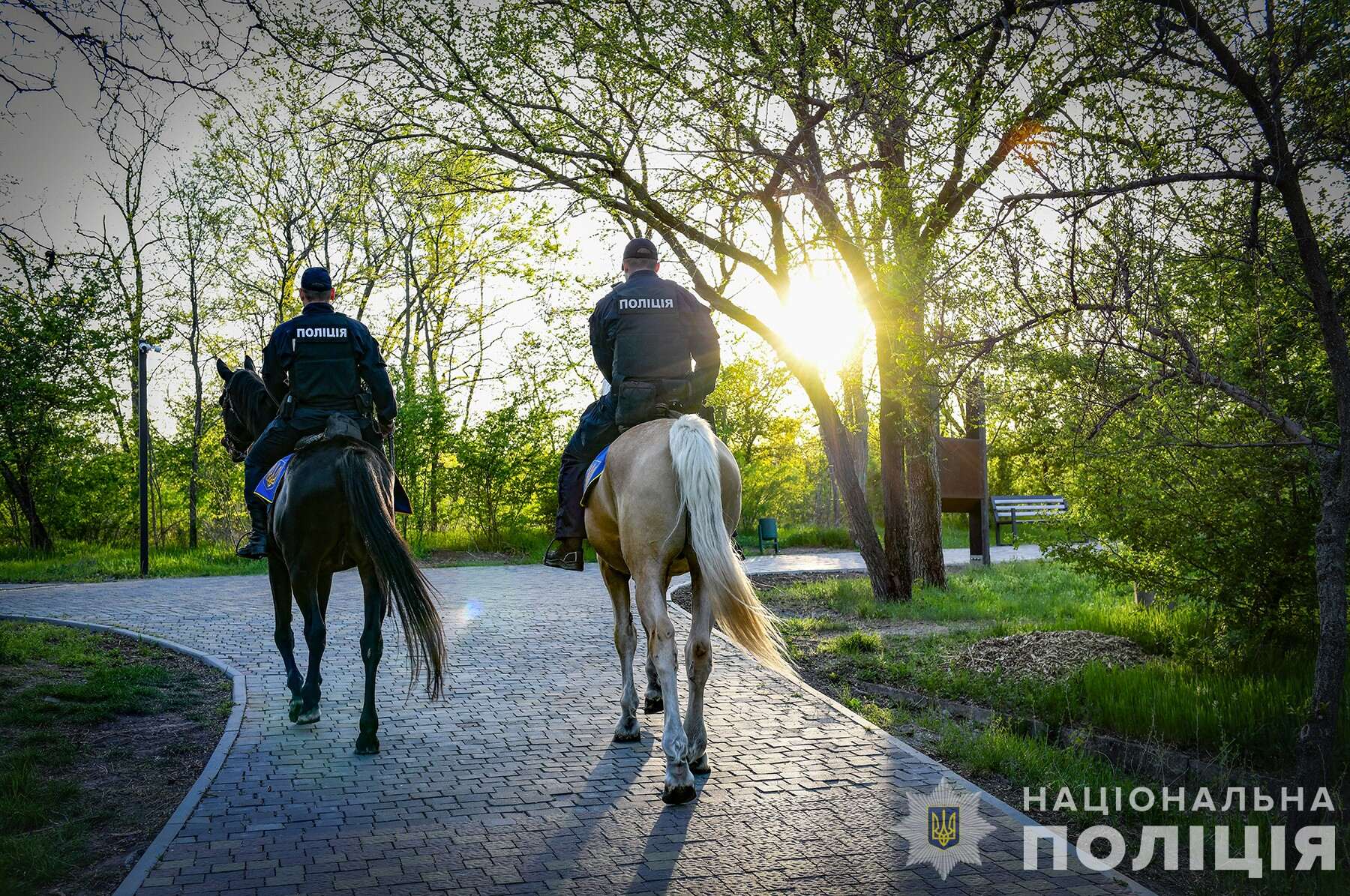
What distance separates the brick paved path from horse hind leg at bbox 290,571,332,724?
0.15 metres

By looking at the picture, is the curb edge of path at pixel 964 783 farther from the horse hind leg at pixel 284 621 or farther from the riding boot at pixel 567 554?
the horse hind leg at pixel 284 621

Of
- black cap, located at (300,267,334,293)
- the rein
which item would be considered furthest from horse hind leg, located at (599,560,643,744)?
the rein

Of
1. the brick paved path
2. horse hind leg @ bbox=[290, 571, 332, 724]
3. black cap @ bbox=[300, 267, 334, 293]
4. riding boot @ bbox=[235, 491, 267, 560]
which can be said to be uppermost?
black cap @ bbox=[300, 267, 334, 293]

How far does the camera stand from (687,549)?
19.8ft

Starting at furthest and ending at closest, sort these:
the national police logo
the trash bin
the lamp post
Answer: the trash bin, the lamp post, the national police logo

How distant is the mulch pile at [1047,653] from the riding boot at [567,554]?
11.4 ft

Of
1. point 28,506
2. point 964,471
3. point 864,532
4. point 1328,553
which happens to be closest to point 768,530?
point 964,471

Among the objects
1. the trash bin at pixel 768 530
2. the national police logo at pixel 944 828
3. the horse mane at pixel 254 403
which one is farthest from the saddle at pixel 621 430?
the trash bin at pixel 768 530

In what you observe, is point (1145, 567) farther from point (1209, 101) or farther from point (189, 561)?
point (189, 561)

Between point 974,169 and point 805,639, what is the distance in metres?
5.46

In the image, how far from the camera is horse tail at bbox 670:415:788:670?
576 cm

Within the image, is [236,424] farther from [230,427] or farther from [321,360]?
[321,360]

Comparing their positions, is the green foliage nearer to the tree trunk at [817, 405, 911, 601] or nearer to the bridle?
the tree trunk at [817, 405, 911, 601]

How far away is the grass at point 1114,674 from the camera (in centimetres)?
638
